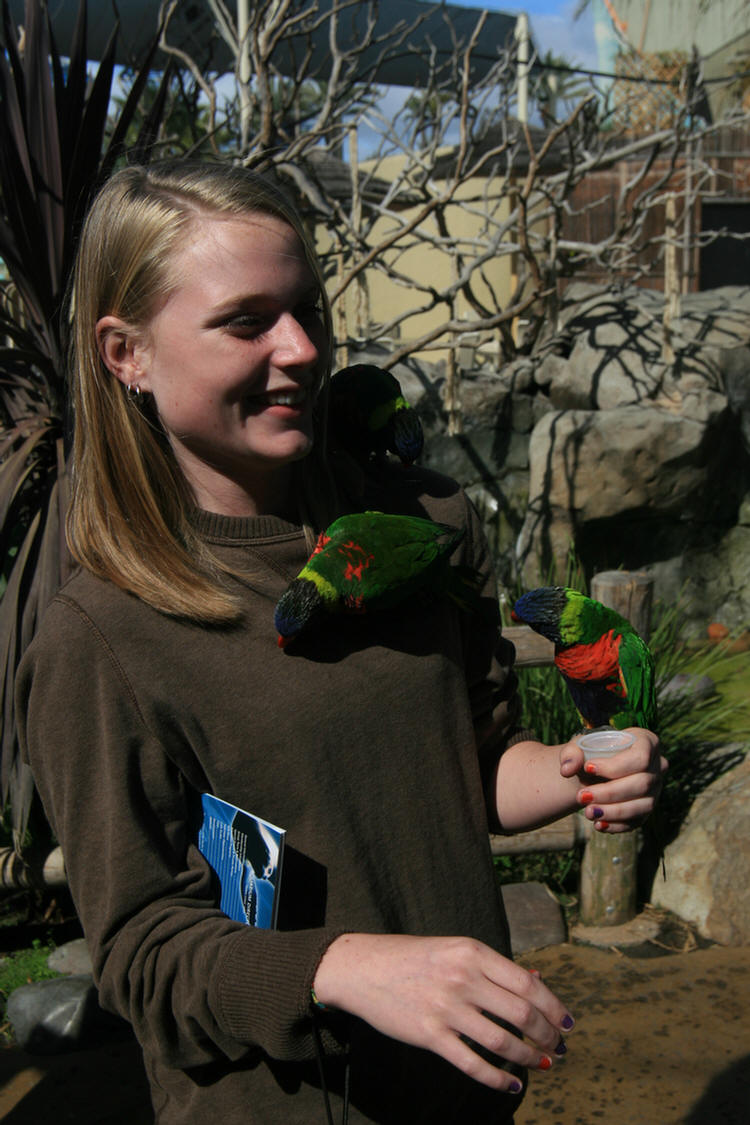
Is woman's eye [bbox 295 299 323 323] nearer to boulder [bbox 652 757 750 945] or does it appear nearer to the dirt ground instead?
the dirt ground

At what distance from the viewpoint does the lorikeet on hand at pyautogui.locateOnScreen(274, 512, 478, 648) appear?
3.05ft

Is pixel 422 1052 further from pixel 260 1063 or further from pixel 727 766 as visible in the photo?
pixel 727 766

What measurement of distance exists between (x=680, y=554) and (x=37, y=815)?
4242 mm

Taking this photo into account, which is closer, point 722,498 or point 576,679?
point 576,679

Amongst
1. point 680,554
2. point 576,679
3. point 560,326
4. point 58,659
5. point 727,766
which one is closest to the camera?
point 58,659

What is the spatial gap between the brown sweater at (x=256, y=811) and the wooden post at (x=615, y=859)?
2.21 metres

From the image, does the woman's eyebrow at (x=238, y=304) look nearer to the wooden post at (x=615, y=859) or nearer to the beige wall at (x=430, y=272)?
the wooden post at (x=615, y=859)

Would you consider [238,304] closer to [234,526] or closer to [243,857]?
[234,526]

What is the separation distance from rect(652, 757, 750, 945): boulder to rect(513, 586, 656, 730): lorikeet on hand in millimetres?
1990

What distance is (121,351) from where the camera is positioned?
1.00 metres

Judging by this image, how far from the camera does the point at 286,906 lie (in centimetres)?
94

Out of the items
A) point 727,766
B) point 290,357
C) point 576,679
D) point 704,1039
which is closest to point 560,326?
point 727,766

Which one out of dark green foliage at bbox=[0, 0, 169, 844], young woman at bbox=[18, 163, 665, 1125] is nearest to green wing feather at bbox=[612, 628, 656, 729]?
young woman at bbox=[18, 163, 665, 1125]

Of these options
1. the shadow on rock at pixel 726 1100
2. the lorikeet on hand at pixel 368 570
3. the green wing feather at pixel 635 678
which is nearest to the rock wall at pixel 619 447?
the shadow on rock at pixel 726 1100
